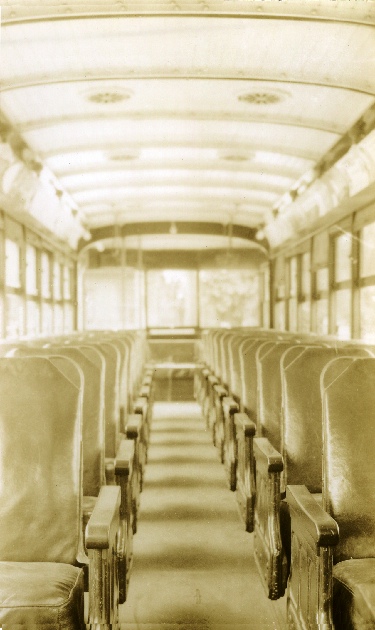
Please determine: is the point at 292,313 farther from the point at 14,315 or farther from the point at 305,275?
the point at 14,315

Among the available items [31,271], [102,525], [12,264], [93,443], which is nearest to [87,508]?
[93,443]

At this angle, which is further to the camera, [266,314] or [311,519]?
[266,314]

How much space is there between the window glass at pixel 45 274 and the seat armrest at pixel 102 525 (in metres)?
5.43

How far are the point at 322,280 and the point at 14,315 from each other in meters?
3.32

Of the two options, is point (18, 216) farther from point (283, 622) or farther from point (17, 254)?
point (283, 622)

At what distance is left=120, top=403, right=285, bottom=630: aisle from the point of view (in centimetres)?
260

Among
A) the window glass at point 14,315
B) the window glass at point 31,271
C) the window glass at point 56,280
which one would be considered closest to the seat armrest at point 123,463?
the window glass at point 14,315

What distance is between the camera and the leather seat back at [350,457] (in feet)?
6.49

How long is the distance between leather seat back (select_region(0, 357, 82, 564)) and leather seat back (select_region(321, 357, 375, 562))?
34.0 inches

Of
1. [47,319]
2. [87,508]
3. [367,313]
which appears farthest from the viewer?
[47,319]

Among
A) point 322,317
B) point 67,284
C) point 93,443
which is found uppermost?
point 67,284

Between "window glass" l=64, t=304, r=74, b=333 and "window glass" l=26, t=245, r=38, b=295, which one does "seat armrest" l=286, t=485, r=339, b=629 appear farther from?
"window glass" l=64, t=304, r=74, b=333

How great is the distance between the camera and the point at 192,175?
22.2 ft

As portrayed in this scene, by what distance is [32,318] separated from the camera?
6.53 meters
